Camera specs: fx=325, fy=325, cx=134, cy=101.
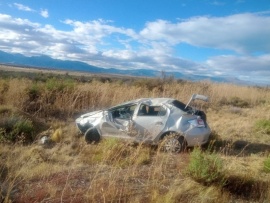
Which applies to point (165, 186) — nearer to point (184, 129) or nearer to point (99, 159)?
point (99, 159)

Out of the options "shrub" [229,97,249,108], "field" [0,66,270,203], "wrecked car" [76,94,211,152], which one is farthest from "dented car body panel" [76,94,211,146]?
"shrub" [229,97,249,108]

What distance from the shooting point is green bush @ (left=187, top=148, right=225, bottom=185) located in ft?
20.5

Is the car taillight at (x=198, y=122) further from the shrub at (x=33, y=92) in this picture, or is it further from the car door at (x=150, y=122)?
the shrub at (x=33, y=92)

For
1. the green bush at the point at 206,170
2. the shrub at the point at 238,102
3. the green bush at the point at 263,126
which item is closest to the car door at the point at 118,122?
the green bush at the point at 206,170

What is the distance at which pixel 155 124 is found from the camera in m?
8.99

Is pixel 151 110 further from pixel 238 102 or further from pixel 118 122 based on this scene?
pixel 238 102

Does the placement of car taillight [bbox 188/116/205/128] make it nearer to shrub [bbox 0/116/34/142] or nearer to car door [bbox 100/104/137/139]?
car door [bbox 100/104/137/139]

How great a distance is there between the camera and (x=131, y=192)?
5770 millimetres

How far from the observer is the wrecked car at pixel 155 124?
8766mm

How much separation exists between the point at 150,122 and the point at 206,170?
3.05 m

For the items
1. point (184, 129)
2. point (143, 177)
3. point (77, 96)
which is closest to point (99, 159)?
point (143, 177)

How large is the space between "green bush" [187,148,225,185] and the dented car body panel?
2249mm

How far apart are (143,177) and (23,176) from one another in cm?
236

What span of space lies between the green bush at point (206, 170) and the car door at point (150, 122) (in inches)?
98.5
